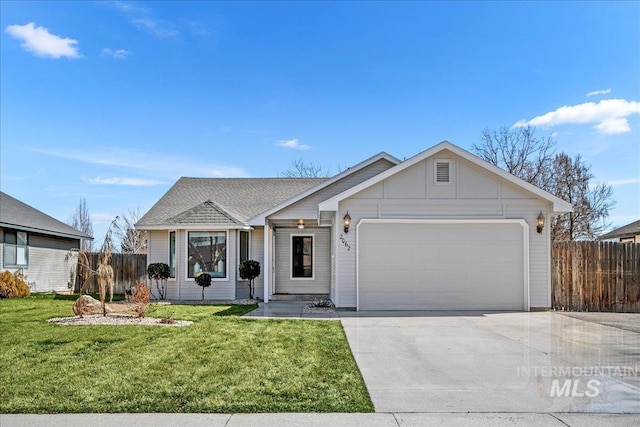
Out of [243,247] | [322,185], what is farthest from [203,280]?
[322,185]

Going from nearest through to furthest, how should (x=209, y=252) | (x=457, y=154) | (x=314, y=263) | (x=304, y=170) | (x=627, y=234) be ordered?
1. (x=457, y=154)
2. (x=209, y=252)
3. (x=314, y=263)
4. (x=627, y=234)
5. (x=304, y=170)

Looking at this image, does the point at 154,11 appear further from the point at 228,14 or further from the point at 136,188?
the point at 136,188

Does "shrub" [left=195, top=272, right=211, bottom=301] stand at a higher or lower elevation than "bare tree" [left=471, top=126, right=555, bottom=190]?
lower

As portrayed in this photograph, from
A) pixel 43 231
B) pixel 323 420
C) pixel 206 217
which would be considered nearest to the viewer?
pixel 323 420

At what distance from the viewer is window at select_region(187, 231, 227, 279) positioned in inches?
622

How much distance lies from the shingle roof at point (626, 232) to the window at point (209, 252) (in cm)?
2031

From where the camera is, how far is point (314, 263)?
17062mm

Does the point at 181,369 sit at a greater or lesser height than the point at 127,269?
lesser

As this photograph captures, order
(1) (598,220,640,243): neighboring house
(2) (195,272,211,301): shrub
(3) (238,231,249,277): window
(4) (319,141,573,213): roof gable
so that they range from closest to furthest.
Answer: (4) (319,141,573,213): roof gable, (2) (195,272,211,301): shrub, (3) (238,231,249,277): window, (1) (598,220,640,243): neighboring house

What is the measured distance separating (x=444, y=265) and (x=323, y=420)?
863 cm

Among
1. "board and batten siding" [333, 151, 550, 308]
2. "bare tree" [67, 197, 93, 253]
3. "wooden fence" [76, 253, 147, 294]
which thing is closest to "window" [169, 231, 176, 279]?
"wooden fence" [76, 253, 147, 294]

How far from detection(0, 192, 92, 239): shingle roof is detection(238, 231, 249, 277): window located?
31.8 feet

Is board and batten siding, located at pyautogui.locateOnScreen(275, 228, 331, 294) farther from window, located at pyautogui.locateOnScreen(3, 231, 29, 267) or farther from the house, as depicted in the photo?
window, located at pyautogui.locateOnScreen(3, 231, 29, 267)

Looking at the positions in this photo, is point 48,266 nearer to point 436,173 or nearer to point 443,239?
point 443,239
